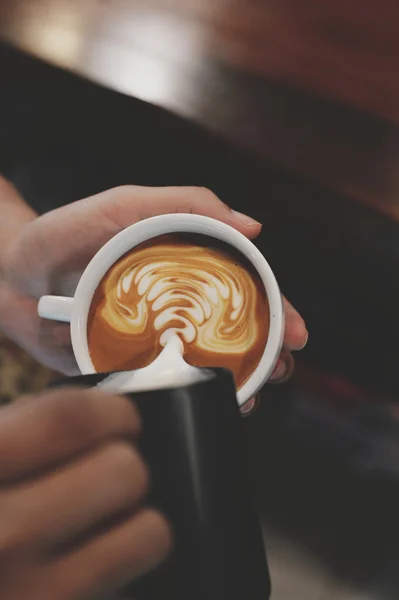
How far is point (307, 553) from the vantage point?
102 cm

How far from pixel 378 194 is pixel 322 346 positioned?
30cm

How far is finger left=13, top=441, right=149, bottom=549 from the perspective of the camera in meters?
0.34

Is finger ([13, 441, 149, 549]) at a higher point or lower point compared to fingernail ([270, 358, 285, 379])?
higher

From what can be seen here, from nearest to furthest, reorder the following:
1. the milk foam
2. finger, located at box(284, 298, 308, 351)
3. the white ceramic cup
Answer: the milk foam
the white ceramic cup
finger, located at box(284, 298, 308, 351)

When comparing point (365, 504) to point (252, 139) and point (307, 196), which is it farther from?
point (252, 139)

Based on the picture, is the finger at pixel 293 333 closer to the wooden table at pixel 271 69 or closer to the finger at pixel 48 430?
the wooden table at pixel 271 69

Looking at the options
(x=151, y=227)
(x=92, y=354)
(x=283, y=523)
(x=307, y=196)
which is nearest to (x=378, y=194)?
(x=307, y=196)

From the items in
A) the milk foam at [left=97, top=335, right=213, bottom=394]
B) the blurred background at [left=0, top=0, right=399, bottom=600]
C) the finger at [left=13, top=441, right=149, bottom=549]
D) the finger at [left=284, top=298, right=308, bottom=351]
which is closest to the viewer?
the finger at [left=13, top=441, right=149, bottom=549]

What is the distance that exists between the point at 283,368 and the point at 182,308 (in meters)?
0.27

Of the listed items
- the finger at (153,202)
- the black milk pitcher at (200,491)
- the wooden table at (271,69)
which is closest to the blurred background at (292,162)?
the wooden table at (271,69)

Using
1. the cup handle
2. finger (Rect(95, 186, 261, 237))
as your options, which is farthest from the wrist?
the cup handle

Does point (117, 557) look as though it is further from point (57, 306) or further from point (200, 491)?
point (57, 306)

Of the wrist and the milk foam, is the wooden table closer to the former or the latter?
the wrist

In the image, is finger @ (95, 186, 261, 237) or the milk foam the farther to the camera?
finger @ (95, 186, 261, 237)
